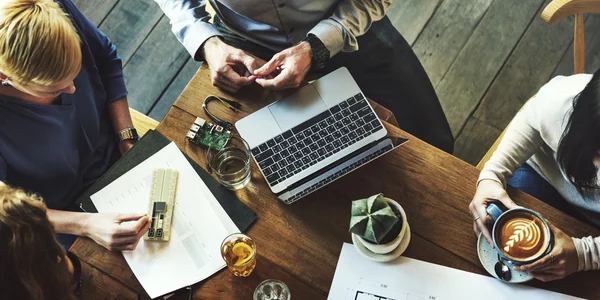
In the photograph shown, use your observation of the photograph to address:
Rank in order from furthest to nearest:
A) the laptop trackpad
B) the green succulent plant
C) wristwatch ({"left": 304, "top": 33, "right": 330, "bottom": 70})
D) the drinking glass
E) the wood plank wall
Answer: the wood plank wall < wristwatch ({"left": 304, "top": 33, "right": 330, "bottom": 70}) < the laptop trackpad < the drinking glass < the green succulent plant

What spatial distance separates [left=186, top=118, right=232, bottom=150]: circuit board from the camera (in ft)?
4.05

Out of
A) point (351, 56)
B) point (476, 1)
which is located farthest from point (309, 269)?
point (476, 1)

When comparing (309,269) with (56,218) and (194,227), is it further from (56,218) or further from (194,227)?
(56,218)

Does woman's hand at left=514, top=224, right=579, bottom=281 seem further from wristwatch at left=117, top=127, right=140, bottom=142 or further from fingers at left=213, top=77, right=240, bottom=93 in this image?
wristwatch at left=117, top=127, right=140, bottom=142

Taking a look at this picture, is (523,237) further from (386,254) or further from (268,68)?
(268,68)

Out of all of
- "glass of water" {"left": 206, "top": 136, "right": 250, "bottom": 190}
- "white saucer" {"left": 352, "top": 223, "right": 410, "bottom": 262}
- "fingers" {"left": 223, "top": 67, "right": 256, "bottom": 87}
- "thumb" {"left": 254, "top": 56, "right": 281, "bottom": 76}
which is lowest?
"glass of water" {"left": 206, "top": 136, "right": 250, "bottom": 190}

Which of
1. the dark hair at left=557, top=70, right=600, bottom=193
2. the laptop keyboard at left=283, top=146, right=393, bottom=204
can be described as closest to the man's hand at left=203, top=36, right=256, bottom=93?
the laptop keyboard at left=283, top=146, right=393, bottom=204

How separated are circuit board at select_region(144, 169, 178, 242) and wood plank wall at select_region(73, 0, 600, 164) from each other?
1.06m

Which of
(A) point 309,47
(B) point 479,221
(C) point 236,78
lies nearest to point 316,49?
(A) point 309,47

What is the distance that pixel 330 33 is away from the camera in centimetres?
135

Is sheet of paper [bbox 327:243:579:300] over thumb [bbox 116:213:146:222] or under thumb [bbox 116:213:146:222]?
over

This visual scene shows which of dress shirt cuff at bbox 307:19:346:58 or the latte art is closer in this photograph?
the latte art

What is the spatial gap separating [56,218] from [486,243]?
1.00 metres

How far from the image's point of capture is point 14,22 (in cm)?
107
